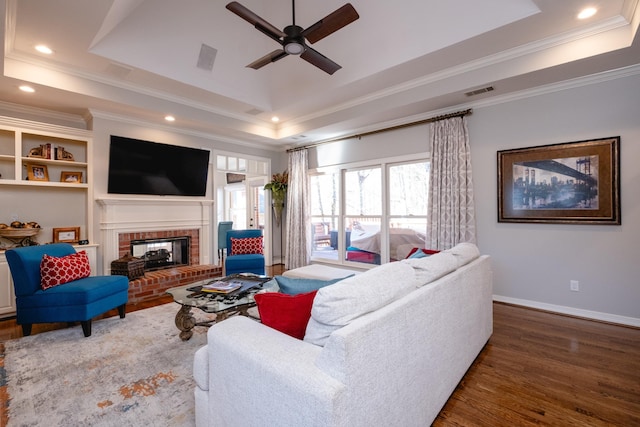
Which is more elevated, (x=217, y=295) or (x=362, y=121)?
(x=362, y=121)

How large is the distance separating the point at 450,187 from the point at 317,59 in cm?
253

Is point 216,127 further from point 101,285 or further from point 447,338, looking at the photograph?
point 447,338

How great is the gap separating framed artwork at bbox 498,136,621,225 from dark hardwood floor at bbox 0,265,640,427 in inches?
48.2

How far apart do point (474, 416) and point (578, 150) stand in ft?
10.4

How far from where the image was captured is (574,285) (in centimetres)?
337

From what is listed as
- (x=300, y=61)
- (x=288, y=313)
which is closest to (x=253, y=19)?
(x=300, y=61)

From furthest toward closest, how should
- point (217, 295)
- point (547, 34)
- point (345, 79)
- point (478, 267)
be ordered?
point (345, 79)
point (547, 34)
point (217, 295)
point (478, 267)

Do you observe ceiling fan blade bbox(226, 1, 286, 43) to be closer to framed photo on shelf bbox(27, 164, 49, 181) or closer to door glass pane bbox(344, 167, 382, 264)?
door glass pane bbox(344, 167, 382, 264)

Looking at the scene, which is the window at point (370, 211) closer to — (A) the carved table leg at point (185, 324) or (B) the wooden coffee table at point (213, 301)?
(B) the wooden coffee table at point (213, 301)

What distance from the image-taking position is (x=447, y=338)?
180 cm

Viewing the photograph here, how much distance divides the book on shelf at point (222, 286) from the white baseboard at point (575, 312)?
3376 millimetres

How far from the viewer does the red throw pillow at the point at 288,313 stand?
4.62ft

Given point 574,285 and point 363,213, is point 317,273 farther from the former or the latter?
point 574,285

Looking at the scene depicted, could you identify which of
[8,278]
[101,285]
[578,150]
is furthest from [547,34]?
[8,278]
